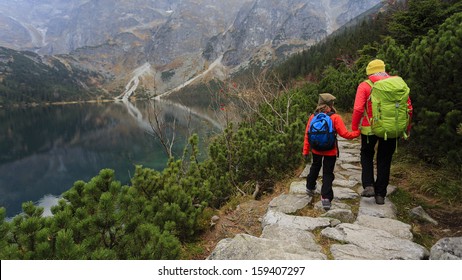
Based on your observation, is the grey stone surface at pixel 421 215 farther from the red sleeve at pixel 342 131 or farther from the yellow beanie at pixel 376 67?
the yellow beanie at pixel 376 67

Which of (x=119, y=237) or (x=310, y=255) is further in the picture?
(x=119, y=237)

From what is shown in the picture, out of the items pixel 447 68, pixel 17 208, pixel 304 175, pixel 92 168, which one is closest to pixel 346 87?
pixel 304 175

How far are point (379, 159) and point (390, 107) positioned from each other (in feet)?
2.73

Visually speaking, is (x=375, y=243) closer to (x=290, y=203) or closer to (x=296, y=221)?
(x=296, y=221)

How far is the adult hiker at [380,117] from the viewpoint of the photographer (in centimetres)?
370

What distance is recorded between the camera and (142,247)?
3479mm

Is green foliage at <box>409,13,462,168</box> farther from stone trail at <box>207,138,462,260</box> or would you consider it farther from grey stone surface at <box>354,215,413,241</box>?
grey stone surface at <box>354,215,413,241</box>

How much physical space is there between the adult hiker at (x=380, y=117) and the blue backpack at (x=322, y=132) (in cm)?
32

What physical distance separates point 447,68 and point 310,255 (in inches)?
125

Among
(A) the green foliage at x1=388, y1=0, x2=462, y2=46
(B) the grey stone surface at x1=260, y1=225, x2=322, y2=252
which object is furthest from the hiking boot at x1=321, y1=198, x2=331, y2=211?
(A) the green foliage at x1=388, y1=0, x2=462, y2=46

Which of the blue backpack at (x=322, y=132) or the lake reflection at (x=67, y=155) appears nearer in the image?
the blue backpack at (x=322, y=132)

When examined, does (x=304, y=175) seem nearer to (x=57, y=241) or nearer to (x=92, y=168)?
(x=57, y=241)

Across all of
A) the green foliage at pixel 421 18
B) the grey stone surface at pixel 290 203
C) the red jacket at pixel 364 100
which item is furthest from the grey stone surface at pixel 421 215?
the green foliage at pixel 421 18

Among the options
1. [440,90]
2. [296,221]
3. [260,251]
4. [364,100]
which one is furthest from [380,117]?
[260,251]
